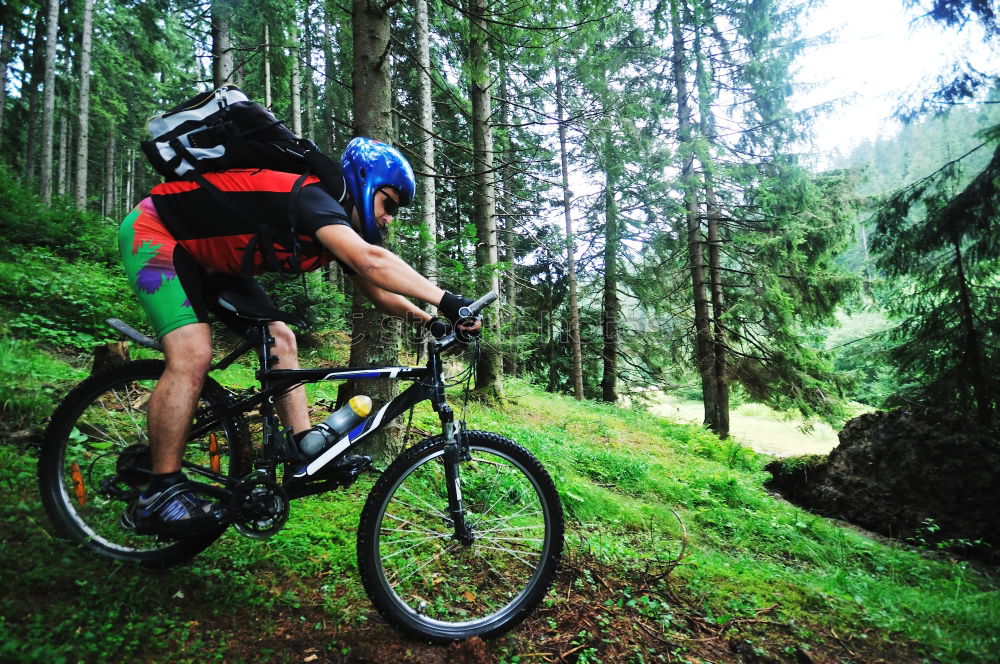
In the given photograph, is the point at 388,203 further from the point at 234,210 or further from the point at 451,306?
the point at 451,306

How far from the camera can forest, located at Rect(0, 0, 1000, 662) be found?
9.10 ft

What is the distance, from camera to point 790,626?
2.75 m

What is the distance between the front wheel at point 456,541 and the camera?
7.20ft

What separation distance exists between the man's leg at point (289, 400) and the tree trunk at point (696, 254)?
39.5 ft

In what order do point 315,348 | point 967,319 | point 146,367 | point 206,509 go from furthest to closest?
point 315,348, point 967,319, point 146,367, point 206,509

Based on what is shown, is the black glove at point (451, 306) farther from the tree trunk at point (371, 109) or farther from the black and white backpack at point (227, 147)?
the tree trunk at point (371, 109)

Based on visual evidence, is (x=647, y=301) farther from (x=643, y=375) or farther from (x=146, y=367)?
(x=146, y=367)

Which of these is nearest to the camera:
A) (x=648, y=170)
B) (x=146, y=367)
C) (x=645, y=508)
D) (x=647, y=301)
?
(x=146, y=367)

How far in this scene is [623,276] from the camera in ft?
50.5

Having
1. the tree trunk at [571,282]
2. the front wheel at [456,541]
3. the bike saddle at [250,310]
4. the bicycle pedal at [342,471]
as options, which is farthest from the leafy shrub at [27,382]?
the tree trunk at [571,282]

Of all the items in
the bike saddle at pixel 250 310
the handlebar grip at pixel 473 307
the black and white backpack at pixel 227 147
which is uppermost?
the black and white backpack at pixel 227 147

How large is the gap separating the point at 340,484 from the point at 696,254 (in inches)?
508

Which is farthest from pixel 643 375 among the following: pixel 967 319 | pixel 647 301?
pixel 967 319

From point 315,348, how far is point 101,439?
7.57 metres
